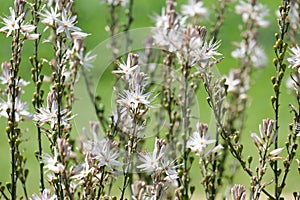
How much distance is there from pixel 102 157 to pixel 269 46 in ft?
22.5

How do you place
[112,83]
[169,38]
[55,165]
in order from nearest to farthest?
[55,165]
[169,38]
[112,83]

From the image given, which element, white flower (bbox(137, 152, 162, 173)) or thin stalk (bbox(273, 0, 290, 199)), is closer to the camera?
white flower (bbox(137, 152, 162, 173))

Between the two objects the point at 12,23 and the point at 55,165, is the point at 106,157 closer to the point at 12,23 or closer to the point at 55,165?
the point at 55,165

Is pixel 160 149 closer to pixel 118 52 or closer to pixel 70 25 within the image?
pixel 70 25

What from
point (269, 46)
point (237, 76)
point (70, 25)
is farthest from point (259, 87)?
point (70, 25)

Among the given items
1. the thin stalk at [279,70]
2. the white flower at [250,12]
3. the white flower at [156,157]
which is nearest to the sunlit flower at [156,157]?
the white flower at [156,157]

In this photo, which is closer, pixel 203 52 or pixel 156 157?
pixel 156 157

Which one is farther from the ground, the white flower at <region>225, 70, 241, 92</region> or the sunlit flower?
the white flower at <region>225, 70, 241, 92</region>

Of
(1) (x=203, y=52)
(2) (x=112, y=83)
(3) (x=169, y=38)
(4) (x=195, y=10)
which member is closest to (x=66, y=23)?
(1) (x=203, y=52)

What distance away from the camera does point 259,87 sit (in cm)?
802

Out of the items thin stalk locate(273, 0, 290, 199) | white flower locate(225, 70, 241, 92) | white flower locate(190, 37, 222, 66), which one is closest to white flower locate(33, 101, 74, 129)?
white flower locate(190, 37, 222, 66)

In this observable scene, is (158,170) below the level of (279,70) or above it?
below

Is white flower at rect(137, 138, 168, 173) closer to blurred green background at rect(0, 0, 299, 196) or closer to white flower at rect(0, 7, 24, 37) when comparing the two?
white flower at rect(0, 7, 24, 37)

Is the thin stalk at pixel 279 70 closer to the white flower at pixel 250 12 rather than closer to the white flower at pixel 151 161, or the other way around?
Answer: the white flower at pixel 151 161
